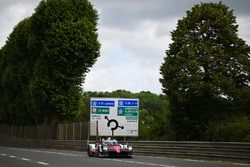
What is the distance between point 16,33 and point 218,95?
32.8m

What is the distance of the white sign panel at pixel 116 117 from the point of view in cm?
4300

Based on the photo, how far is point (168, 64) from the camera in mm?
47812

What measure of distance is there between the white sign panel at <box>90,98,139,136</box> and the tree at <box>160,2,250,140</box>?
4.48 meters

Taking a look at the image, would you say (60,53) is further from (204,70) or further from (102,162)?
(102,162)

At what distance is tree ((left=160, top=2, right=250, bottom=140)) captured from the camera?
45219 millimetres

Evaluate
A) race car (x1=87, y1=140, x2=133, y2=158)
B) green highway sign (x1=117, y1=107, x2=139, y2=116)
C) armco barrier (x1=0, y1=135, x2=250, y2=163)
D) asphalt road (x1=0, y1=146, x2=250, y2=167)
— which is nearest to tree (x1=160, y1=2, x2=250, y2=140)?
green highway sign (x1=117, y1=107, x2=139, y2=116)

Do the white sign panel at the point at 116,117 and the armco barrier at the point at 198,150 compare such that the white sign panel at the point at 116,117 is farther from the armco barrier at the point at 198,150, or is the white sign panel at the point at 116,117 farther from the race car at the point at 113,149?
the race car at the point at 113,149

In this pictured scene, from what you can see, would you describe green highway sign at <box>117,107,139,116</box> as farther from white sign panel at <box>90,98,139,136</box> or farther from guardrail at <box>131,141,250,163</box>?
guardrail at <box>131,141,250,163</box>

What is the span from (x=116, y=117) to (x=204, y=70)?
820 centimetres

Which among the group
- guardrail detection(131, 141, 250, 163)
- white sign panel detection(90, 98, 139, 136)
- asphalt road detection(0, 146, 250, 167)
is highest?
white sign panel detection(90, 98, 139, 136)

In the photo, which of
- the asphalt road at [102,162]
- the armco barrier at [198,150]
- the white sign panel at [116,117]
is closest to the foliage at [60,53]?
the white sign panel at [116,117]

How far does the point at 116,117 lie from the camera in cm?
4325

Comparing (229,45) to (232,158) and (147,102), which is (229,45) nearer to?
(232,158)

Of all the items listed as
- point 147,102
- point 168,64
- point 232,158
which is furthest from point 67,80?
point 147,102
